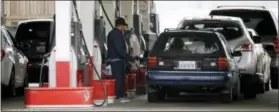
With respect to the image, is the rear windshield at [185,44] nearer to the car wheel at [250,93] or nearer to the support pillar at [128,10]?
the car wheel at [250,93]

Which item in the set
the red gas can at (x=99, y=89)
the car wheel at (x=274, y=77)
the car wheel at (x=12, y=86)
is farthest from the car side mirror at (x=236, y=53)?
the car wheel at (x=274, y=77)

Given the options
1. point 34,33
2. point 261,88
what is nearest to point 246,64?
point 261,88

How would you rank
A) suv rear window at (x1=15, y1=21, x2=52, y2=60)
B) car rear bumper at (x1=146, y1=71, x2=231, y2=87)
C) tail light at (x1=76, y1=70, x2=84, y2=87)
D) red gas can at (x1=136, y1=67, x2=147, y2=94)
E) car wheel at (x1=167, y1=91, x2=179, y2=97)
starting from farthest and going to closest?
suv rear window at (x1=15, y1=21, x2=52, y2=60) → red gas can at (x1=136, y1=67, x2=147, y2=94) → car wheel at (x1=167, y1=91, x2=179, y2=97) → car rear bumper at (x1=146, y1=71, x2=231, y2=87) → tail light at (x1=76, y1=70, x2=84, y2=87)

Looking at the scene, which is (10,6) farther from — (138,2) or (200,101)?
(200,101)

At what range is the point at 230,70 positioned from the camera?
40.9 feet

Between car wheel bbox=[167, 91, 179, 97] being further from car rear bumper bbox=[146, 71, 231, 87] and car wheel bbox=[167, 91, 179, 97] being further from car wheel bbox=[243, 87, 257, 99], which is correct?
car rear bumper bbox=[146, 71, 231, 87]

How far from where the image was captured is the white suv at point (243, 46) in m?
14.0

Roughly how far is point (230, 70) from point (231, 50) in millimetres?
1346

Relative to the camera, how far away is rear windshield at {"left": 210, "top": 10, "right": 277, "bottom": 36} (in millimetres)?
18562

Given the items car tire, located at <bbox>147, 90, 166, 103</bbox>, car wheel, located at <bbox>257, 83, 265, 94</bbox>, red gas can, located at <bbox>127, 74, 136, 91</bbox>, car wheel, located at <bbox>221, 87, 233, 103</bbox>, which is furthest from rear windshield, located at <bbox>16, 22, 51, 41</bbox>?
car wheel, located at <bbox>221, 87, 233, 103</bbox>

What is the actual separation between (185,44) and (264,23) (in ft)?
21.1

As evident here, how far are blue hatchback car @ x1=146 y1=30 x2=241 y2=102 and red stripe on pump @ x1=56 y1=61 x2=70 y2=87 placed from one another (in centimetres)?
173

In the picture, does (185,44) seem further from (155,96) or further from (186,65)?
(155,96)

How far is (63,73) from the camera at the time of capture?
11492mm
